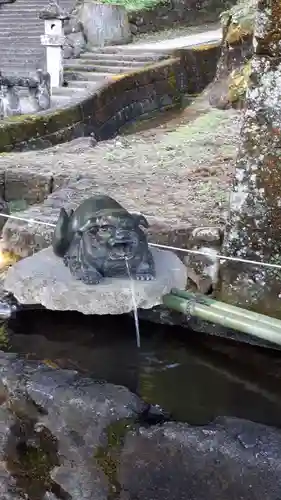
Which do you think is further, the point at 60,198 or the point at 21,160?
the point at 21,160

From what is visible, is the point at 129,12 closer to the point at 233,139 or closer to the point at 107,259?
the point at 233,139

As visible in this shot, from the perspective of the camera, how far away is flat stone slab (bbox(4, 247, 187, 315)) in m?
3.73

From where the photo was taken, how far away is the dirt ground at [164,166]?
558 cm

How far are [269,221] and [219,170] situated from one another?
10.2ft

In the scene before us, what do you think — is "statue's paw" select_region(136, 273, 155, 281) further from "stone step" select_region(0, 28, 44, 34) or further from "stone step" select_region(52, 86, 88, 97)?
"stone step" select_region(0, 28, 44, 34)

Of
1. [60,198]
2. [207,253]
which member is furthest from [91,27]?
[207,253]

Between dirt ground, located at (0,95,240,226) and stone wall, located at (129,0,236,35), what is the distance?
936 cm

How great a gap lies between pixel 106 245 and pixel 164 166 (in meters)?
3.69

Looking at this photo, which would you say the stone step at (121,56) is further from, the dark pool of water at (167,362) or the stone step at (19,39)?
the dark pool of water at (167,362)

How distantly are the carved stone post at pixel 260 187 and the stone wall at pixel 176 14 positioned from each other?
1528 centimetres

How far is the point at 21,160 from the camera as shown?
24.7 ft

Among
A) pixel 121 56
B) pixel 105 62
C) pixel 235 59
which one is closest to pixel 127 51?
pixel 121 56

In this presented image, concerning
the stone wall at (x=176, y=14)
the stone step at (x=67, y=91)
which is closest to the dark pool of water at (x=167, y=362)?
the stone step at (x=67, y=91)

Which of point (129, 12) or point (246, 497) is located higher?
point (129, 12)
